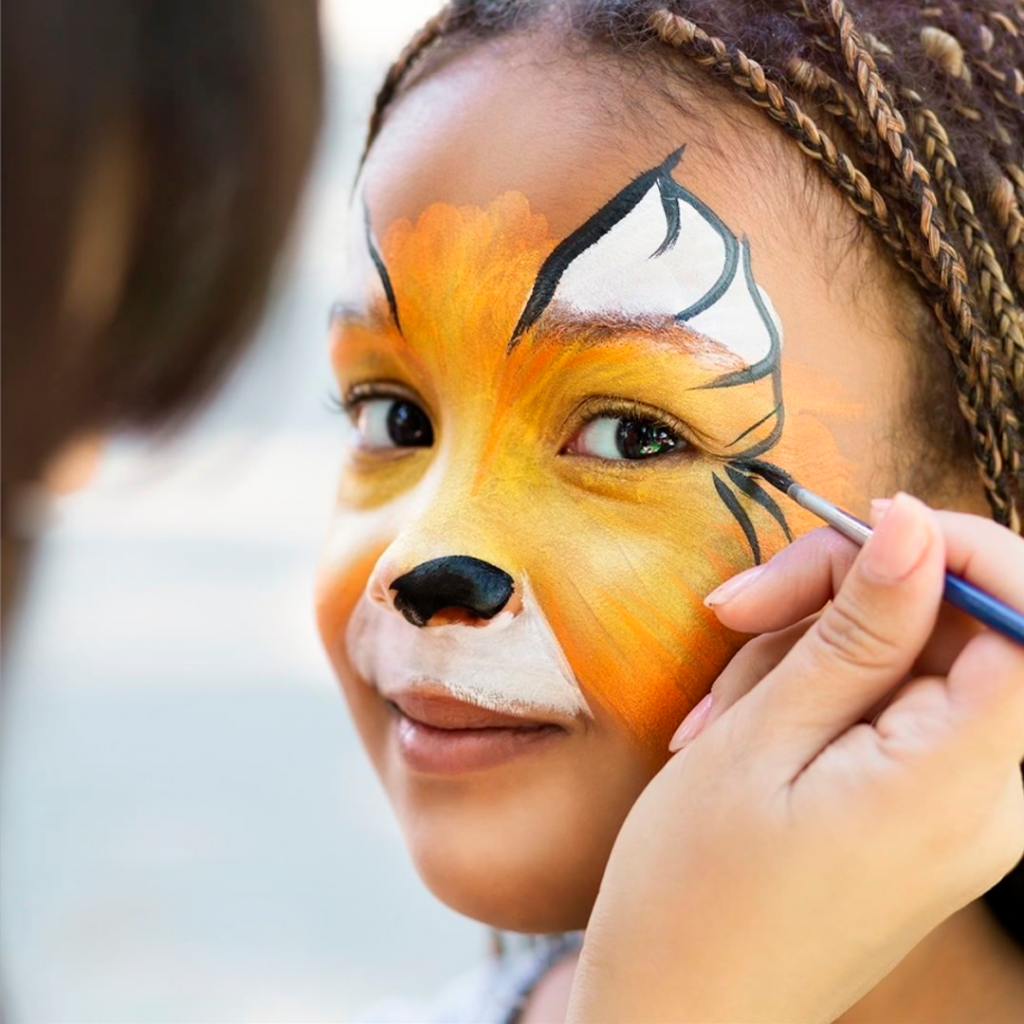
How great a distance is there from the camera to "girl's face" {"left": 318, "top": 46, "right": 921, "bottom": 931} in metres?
0.99

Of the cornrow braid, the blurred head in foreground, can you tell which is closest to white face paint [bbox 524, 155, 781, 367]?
the cornrow braid

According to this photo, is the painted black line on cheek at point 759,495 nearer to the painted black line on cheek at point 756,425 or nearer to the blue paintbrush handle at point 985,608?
the painted black line on cheek at point 756,425

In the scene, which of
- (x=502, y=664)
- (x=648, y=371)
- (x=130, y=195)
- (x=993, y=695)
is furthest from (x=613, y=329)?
(x=130, y=195)

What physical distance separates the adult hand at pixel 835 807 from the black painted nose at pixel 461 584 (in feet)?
0.67

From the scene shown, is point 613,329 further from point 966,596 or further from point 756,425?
point 966,596

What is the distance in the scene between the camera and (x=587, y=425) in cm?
102

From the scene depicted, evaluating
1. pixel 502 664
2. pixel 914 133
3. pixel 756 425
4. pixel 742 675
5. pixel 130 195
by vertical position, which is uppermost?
pixel 914 133

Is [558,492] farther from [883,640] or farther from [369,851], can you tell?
[369,851]

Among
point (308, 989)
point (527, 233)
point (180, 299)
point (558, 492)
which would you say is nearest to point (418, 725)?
point (558, 492)

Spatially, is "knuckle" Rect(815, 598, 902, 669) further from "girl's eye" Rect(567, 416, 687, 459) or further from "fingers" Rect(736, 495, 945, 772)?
"girl's eye" Rect(567, 416, 687, 459)

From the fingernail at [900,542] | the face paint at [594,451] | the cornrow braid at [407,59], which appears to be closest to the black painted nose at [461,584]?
the face paint at [594,451]

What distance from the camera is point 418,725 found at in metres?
1.12

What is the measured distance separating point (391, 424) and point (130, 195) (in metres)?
0.69

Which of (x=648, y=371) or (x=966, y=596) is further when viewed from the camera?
(x=648, y=371)
